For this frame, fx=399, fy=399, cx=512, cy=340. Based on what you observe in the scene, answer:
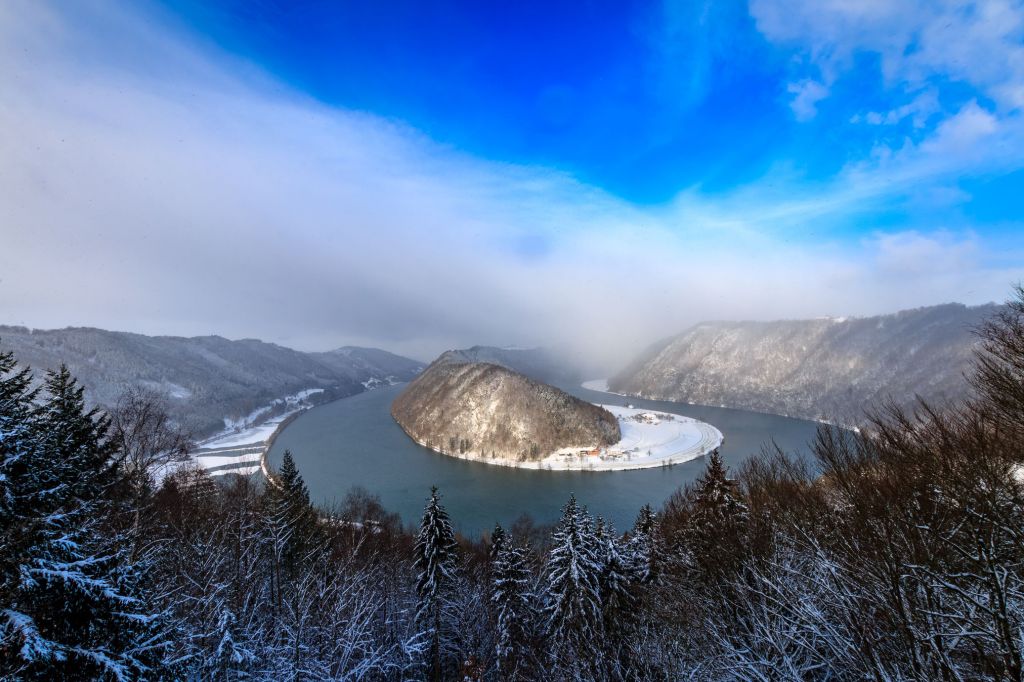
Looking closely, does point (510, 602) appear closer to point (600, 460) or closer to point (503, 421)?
point (600, 460)

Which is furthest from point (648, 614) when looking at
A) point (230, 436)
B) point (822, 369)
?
point (822, 369)

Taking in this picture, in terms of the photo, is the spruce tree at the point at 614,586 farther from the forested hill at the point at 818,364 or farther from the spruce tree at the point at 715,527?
the forested hill at the point at 818,364

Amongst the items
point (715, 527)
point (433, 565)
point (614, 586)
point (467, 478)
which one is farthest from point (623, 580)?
point (467, 478)

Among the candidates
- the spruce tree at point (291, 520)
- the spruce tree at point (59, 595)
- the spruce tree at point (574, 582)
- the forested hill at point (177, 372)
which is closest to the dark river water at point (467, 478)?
the spruce tree at point (291, 520)

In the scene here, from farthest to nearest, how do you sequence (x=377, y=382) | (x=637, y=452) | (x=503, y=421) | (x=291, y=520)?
(x=377, y=382) < (x=503, y=421) < (x=637, y=452) < (x=291, y=520)

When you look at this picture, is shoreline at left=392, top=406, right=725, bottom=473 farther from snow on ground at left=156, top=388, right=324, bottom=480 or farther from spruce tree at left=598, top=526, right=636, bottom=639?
spruce tree at left=598, top=526, right=636, bottom=639

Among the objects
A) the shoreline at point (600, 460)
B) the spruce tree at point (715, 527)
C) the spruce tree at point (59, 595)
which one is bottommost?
the shoreline at point (600, 460)

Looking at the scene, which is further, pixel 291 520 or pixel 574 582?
pixel 291 520
